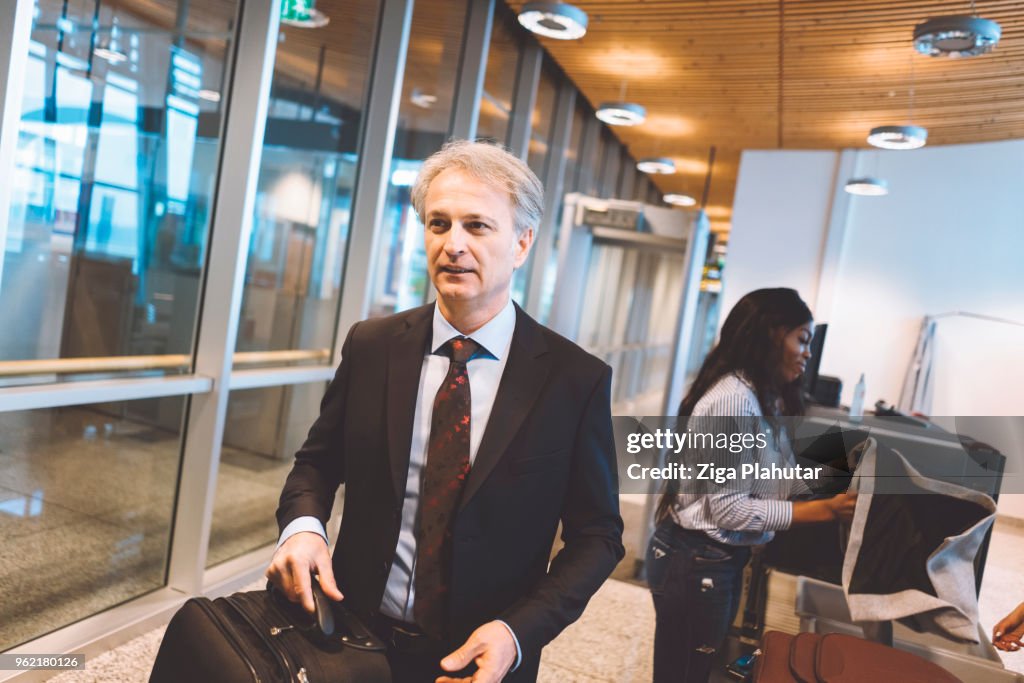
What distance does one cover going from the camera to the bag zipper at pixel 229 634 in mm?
1108

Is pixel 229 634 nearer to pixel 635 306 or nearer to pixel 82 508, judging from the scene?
pixel 82 508

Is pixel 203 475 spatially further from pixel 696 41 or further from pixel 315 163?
pixel 696 41

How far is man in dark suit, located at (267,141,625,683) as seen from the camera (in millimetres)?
1328

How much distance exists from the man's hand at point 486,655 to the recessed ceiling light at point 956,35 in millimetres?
4943

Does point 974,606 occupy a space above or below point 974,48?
below

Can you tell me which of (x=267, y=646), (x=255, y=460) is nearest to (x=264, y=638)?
(x=267, y=646)

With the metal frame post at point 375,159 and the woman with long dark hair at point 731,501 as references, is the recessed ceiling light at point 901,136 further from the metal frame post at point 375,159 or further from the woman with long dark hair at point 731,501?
the woman with long dark hair at point 731,501

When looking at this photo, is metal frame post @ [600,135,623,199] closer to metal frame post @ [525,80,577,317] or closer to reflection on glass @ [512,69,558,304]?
metal frame post @ [525,80,577,317]

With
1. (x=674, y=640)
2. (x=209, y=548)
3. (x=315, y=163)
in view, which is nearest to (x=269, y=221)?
(x=315, y=163)

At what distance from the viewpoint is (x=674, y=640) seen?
217 centimetres

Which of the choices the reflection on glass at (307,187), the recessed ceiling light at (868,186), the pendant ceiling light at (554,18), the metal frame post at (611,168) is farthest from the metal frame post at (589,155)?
the reflection on glass at (307,187)

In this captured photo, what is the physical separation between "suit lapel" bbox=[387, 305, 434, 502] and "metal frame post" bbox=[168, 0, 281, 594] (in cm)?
229

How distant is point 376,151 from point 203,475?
7.52 ft

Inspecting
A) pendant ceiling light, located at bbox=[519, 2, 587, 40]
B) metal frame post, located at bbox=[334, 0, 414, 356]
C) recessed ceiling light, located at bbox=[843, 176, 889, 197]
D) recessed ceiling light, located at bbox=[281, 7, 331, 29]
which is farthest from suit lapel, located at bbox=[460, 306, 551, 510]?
recessed ceiling light, located at bbox=[843, 176, 889, 197]
